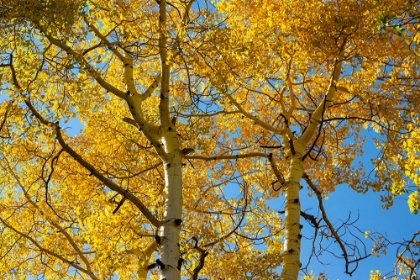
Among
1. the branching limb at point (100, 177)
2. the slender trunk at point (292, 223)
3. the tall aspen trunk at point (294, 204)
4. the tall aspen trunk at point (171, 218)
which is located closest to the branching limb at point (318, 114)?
the tall aspen trunk at point (294, 204)

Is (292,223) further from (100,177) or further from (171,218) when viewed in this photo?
(100,177)

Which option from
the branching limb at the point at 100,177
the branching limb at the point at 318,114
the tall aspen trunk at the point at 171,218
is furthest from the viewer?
the branching limb at the point at 318,114

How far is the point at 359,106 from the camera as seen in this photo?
8.41m

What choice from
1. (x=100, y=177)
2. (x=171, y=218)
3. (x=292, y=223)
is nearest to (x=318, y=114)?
(x=292, y=223)

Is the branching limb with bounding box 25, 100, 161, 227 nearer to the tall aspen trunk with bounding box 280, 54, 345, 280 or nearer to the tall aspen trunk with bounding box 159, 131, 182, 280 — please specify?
the tall aspen trunk with bounding box 159, 131, 182, 280

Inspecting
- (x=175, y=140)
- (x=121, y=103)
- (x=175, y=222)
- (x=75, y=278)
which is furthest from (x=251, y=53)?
(x=75, y=278)

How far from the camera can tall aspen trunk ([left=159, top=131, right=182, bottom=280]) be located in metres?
4.85

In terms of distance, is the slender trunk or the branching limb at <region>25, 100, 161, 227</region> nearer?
the branching limb at <region>25, 100, 161, 227</region>

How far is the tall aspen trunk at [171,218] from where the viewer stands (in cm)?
485

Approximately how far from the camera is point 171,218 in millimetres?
5180

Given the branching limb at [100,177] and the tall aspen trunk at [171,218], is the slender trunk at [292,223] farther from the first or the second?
the branching limb at [100,177]

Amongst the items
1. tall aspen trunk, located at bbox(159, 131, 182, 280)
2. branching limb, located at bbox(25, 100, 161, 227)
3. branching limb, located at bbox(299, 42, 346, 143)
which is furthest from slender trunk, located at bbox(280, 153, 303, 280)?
branching limb, located at bbox(25, 100, 161, 227)

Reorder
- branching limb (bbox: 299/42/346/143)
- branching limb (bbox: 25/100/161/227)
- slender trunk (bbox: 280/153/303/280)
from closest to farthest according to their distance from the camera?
1. branching limb (bbox: 25/100/161/227)
2. slender trunk (bbox: 280/153/303/280)
3. branching limb (bbox: 299/42/346/143)

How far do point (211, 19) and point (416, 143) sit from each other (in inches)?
155
